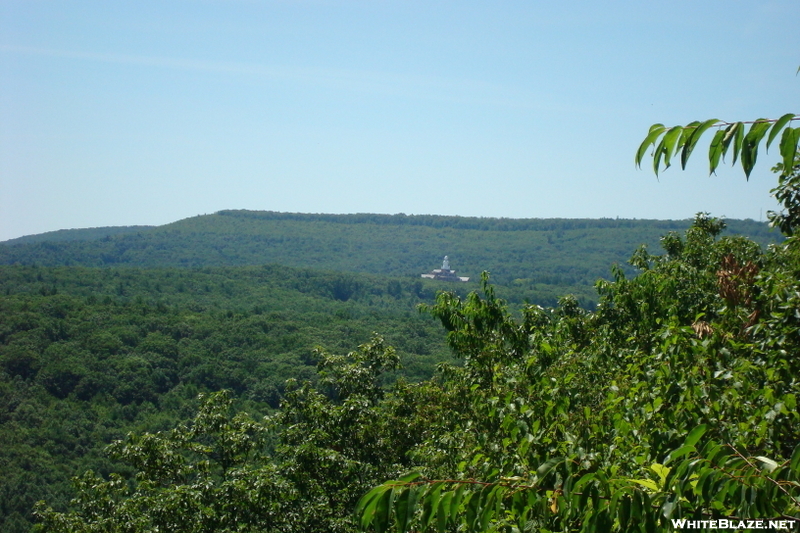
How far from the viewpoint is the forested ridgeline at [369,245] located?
127125 millimetres

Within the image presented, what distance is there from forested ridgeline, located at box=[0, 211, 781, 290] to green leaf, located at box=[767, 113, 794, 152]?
10736cm

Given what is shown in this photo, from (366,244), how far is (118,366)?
126201 mm

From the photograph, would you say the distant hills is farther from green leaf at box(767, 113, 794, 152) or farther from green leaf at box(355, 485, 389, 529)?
green leaf at box(355, 485, 389, 529)

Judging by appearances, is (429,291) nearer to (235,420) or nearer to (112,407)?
(112,407)

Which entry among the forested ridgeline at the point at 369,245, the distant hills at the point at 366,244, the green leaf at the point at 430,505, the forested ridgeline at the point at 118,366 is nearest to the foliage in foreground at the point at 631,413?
the green leaf at the point at 430,505

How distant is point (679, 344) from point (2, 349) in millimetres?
55767

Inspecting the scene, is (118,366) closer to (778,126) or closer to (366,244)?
(778,126)

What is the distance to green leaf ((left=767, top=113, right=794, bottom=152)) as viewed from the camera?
7.46ft

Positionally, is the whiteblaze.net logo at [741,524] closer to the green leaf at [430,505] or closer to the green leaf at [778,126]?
the green leaf at [430,505]

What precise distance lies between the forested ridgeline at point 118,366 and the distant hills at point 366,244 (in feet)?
205

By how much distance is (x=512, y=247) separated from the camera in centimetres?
14450

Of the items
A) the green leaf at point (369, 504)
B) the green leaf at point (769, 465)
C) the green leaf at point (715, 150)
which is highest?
the green leaf at point (715, 150)

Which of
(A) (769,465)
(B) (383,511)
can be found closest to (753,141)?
(A) (769,465)

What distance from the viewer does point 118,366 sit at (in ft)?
158
